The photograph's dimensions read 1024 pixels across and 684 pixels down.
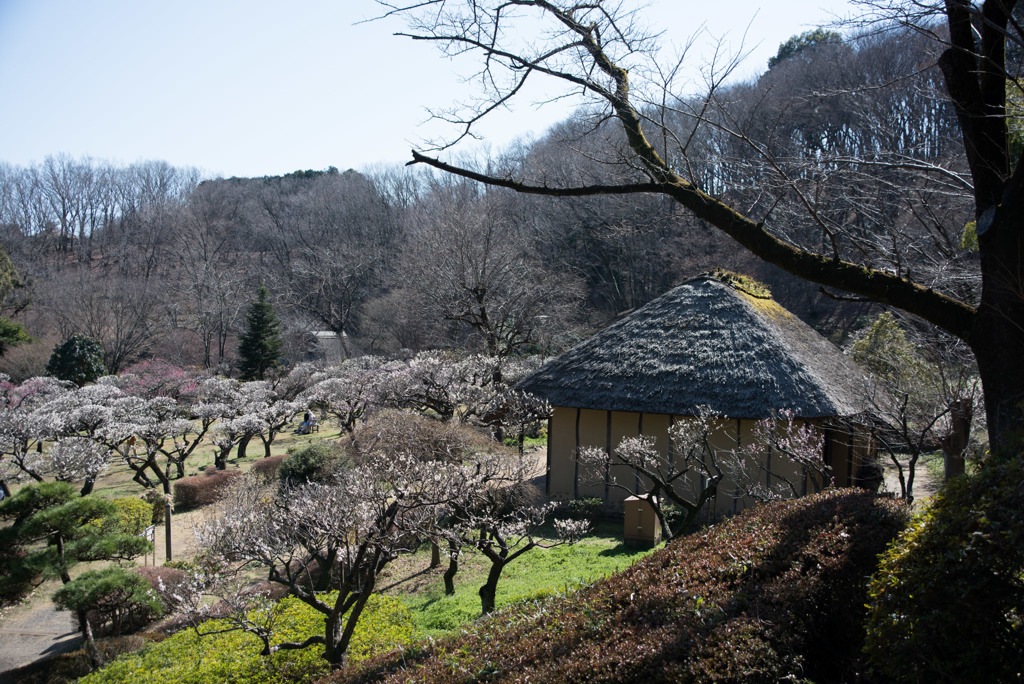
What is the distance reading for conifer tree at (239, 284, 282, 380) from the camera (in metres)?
31.8

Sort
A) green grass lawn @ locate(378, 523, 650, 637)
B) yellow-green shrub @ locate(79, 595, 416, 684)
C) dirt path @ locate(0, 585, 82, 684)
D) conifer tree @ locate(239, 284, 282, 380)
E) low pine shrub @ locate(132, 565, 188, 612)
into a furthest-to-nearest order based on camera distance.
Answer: conifer tree @ locate(239, 284, 282, 380), low pine shrub @ locate(132, 565, 188, 612), dirt path @ locate(0, 585, 82, 684), green grass lawn @ locate(378, 523, 650, 637), yellow-green shrub @ locate(79, 595, 416, 684)

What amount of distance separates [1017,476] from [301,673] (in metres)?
6.65

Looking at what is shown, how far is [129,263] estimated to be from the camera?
46.6 m

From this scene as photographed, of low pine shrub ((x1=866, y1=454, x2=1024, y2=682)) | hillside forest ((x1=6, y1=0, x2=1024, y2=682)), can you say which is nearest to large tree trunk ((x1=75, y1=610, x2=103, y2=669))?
hillside forest ((x1=6, y1=0, x2=1024, y2=682))

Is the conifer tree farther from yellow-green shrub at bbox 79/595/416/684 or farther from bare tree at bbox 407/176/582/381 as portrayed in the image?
yellow-green shrub at bbox 79/595/416/684

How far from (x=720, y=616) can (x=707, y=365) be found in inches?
388

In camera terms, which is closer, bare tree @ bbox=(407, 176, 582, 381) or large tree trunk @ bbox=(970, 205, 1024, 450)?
large tree trunk @ bbox=(970, 205, 1024, 450)

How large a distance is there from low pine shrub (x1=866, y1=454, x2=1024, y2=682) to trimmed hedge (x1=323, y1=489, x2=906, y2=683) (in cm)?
57

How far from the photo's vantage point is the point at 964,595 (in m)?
2.48

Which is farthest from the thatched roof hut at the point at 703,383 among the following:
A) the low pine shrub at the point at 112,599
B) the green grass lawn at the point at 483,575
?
the low pine shrub at the point at 112,599

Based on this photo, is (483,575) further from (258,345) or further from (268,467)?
(258,345)

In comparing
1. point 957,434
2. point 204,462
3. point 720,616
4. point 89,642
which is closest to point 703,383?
point 957,434

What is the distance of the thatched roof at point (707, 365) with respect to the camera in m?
11.9

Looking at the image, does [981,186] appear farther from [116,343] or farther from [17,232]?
[17,232]
